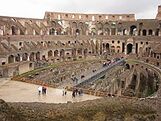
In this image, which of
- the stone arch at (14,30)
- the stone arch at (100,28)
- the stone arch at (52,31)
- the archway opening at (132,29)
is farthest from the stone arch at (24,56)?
the archway opening at (132,29)

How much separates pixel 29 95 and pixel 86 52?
36.1 m

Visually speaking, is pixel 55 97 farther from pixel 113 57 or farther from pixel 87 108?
pixel 113 57

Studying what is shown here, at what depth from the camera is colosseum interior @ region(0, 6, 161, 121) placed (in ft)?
141

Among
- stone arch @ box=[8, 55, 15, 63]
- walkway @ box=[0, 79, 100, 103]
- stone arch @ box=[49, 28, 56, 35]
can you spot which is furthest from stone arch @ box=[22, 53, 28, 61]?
walkway @ box=[0, 79, 100, 103]

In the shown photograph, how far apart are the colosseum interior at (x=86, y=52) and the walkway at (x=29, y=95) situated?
5.75 feet

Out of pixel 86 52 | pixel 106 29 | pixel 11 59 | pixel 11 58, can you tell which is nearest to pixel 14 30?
pixel 11 58

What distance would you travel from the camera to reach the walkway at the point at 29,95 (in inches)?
1164

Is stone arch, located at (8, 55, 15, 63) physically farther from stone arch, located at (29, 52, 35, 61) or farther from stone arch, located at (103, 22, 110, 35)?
stone arch, located at (103, 22, 110, 35)

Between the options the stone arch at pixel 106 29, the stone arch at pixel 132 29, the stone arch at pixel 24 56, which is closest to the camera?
the stone arch at pixel 24 56

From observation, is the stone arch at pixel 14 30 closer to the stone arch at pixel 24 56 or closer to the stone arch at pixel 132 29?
the stone arch at pixel 24 56

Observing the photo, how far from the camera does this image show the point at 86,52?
218 feet

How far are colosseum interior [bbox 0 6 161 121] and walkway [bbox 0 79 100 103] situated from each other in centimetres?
175

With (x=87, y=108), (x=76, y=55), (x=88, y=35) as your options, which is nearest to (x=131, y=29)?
(x=88, y=35)

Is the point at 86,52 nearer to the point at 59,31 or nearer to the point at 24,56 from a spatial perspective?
A: the point at 59,31
